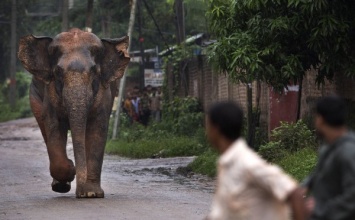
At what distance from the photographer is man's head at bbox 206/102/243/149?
5.96 m

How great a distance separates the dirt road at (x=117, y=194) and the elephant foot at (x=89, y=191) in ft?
0.36

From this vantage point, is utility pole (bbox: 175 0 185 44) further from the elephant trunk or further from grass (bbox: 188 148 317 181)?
the elephant trunk

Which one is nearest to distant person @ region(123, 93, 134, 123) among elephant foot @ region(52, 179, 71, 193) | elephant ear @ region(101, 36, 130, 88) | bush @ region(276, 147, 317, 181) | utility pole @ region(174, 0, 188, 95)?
utility pole @ region(174, 0, 188, 95)

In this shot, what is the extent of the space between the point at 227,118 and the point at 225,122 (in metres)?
0.02

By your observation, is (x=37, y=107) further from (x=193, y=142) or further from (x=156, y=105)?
(x=156, y=105)

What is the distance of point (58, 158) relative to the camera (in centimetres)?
1524

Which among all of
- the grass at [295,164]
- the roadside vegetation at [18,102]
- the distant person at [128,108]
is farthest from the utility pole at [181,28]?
the roadside vegetation at [18,102]

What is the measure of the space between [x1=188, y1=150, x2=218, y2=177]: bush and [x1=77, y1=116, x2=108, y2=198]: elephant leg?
12.2 feet

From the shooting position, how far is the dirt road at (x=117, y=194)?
41.5ft

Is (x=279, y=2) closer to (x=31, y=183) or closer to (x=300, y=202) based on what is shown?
(x=31, y=183)

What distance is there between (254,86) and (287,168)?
27.3 feet

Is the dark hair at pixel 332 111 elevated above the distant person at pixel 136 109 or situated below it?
above

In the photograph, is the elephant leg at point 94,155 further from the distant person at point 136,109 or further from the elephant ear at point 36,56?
the distant person at point 136,109

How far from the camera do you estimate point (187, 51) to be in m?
32.2
